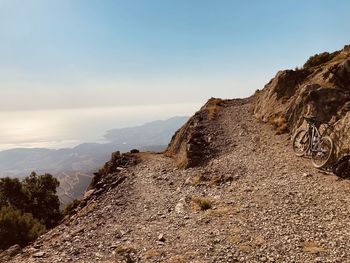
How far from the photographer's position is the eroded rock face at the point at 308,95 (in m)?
20.6

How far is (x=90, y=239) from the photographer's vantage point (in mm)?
16719

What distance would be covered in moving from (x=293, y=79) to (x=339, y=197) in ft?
68.4

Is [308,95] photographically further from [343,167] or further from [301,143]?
[343,167]

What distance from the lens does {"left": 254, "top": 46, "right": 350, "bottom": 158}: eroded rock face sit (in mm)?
20625

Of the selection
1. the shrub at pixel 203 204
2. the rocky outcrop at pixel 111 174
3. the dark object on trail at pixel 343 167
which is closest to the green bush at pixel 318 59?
the rocky outcrop at pixel 111 174

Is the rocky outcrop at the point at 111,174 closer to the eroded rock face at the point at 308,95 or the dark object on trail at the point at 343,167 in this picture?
the eroded rock face at the point at 308,95

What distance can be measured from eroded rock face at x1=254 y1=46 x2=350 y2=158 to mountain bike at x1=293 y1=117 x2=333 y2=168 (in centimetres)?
69

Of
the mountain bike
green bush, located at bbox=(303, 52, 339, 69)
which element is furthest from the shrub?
green bush, located at bbox=(303, 52, 339, 69)

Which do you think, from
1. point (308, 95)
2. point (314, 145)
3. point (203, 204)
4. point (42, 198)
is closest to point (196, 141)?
point (308, 95)

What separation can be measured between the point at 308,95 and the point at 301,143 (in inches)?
232

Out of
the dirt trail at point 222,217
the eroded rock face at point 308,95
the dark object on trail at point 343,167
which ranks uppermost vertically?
the eroded rock face at point 308,95

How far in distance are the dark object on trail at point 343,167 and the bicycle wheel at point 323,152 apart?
2.31ft

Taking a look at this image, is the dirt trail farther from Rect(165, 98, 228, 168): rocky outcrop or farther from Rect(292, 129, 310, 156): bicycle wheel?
Rect(165, 98, 228, 168): rocky outcrop

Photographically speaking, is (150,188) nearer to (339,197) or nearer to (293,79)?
(339,197)
